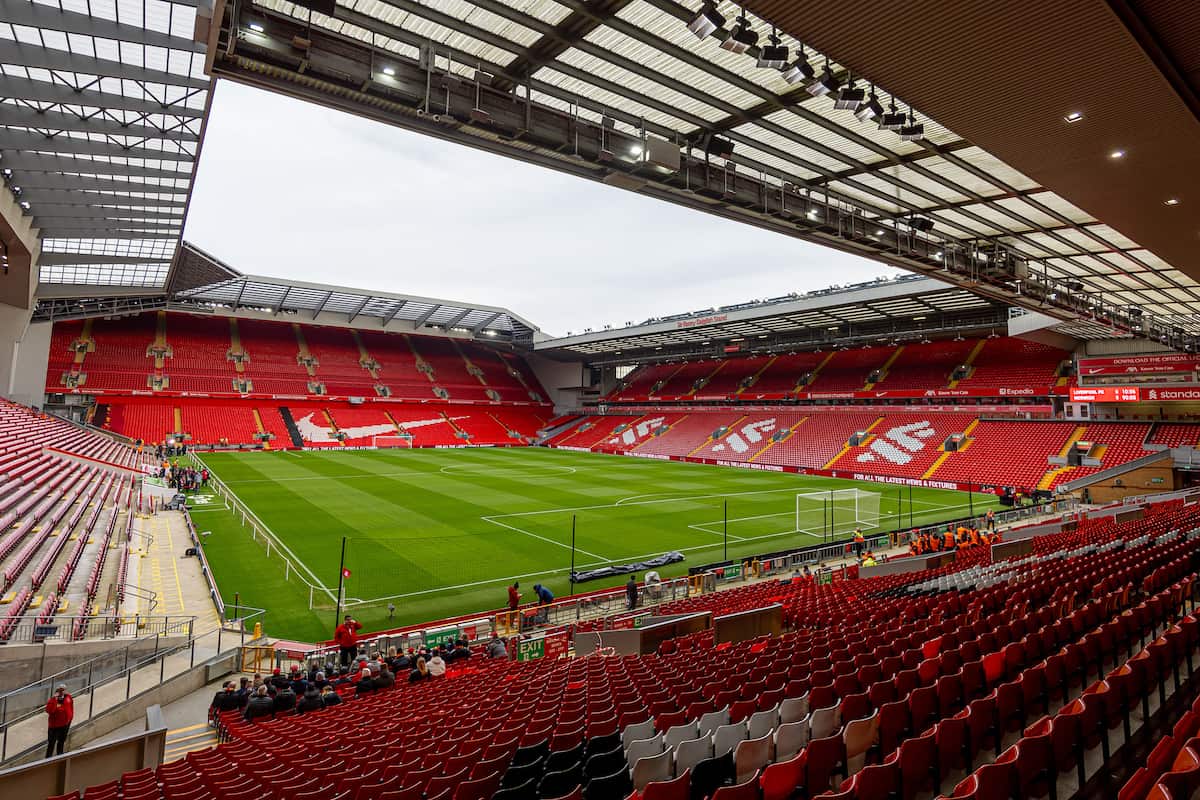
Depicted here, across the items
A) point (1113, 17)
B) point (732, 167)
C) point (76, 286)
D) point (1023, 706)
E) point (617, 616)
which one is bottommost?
point (617, 616)

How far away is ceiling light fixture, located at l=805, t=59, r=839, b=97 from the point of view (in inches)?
315

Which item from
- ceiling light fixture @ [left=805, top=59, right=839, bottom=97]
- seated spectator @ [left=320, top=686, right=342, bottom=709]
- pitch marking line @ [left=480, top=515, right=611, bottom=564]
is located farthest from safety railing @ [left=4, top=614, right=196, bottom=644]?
ceiling light fixture @ [left=805, top=59, right=839, bottom=97]

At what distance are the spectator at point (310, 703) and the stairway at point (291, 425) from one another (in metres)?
47.2

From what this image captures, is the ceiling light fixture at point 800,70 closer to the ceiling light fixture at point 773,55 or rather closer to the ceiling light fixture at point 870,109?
the ceiling light fixture at point 773,55

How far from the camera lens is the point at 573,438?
63.7 metres

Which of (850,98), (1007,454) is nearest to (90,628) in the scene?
(850,98)

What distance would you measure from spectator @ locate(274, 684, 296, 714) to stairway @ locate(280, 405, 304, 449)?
46.9 m

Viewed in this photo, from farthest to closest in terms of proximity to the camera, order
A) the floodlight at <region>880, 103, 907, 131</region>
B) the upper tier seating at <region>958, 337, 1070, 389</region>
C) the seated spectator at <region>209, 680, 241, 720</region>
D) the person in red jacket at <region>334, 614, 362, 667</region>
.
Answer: the upper tier seating at <region>958, 337, 1070, 389</region>
the person in red jacket at <region>334, 614, 362, 667</region>
the seated spectator at <region>209, 680, 241, 720</region>
the floodlight at <region>880, 103, 907, 131</region>

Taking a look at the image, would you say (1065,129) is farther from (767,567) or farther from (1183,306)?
(1183,306)

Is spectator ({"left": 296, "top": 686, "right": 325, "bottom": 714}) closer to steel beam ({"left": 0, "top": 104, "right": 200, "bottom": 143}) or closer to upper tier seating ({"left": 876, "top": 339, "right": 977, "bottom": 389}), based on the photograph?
steel beam ({"left": 0, "top": 104, "right": 200, "bottom": 143})

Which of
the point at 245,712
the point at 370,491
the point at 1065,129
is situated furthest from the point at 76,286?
the point at 1065,129

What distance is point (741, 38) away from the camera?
23.2 ft

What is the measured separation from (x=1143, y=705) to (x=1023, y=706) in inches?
41.9

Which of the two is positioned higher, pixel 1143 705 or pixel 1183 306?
pixel 1183 306
